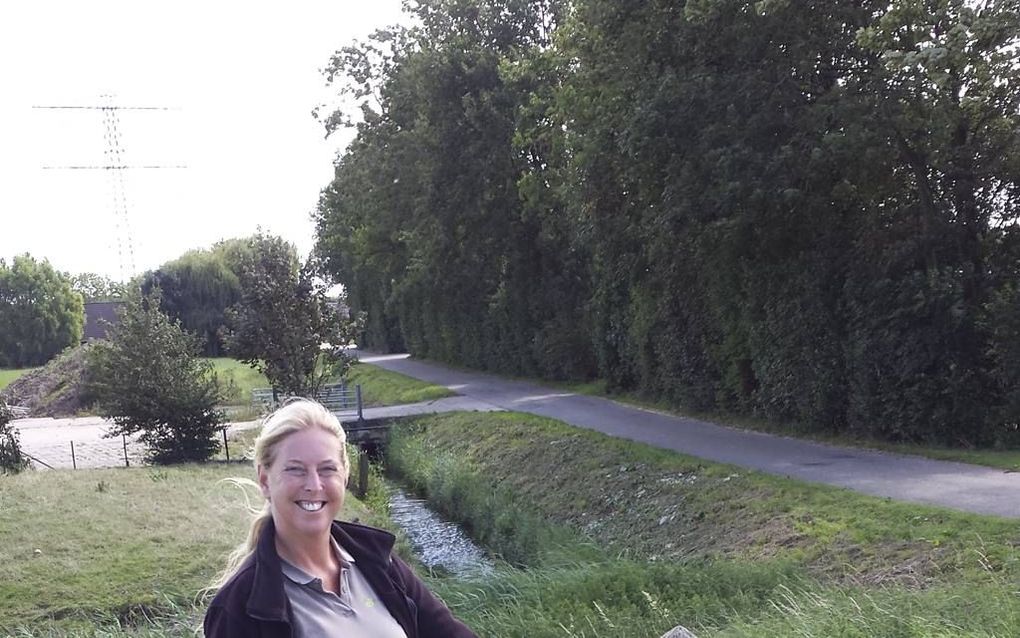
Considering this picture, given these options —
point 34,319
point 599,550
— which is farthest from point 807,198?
point 34,319

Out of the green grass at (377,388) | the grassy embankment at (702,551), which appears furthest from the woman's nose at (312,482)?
the green grass at (377,388)

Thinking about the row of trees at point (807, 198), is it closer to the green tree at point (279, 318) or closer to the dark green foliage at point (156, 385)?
the green tree at point (279, 318)

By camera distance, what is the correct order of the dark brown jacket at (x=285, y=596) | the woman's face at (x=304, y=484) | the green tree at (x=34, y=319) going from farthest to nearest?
the green tree at (x=34, y=319) → the woman's face at (x=304, y=484) → the dark brown jacket at (x=285, y=596)

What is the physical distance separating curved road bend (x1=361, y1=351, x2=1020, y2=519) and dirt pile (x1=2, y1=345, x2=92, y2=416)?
20470 millimetres

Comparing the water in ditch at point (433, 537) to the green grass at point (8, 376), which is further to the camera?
the green grass at point (8, 376)

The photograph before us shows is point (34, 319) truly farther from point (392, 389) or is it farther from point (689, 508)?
point (689, 508)

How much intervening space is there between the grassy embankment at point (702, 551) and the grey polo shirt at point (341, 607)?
4041 millimetres

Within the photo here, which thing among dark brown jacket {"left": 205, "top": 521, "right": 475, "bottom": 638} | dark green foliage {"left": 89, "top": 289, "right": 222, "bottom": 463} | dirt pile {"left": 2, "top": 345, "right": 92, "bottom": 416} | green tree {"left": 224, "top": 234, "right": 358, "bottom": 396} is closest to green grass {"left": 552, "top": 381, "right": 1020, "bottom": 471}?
green tree {"left": 224, "top": 234, "right": 358, "bottom": 396}

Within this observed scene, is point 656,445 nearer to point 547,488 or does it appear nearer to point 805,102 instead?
point 547,488

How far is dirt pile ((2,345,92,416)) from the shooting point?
44156 mm

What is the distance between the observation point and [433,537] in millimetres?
19016

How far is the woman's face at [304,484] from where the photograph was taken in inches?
118

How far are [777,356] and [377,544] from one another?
19.0m

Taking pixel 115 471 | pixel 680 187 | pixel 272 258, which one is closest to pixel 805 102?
pixel 680 187
